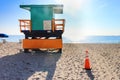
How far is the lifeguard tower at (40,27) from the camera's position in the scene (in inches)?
789

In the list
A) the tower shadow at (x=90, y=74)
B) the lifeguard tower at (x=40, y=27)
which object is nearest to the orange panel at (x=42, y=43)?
the lifeguard tower at (x=40, y=27)

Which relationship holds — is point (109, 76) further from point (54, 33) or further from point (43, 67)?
point (54, 33)

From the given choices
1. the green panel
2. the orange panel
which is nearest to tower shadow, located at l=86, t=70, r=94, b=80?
the orange panel

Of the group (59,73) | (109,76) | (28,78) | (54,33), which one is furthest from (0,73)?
(54,33)

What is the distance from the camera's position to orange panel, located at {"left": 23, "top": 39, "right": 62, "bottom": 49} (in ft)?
64.8

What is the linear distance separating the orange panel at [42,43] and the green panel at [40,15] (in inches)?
53.8

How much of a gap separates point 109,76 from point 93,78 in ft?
2.80

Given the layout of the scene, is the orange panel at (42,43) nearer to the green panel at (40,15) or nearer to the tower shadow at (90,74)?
the green panel at (40,15)

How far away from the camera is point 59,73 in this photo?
11.9m

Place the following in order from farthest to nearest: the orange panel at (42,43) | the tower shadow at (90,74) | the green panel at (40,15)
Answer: the green panel at (40,15)
the orange panel at (42,43)
the tower shadow at (90,74)

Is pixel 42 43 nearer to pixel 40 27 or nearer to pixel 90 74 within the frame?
pixel 40 27

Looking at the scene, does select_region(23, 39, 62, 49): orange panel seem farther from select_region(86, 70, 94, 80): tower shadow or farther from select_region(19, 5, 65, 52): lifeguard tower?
select_region(86, 70, 94, 80): tower shadow

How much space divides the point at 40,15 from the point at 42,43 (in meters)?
2.47

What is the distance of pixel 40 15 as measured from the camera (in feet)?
68.7
